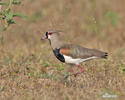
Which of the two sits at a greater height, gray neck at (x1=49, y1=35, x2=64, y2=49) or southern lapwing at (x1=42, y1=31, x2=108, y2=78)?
gray neck at (x1=49, y1=35, x2=64, y2=49)

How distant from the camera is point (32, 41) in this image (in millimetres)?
12156

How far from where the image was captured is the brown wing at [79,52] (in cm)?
792

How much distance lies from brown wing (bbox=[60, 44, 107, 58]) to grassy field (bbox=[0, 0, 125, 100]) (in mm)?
524

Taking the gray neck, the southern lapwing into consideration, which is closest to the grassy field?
the southern lapwing

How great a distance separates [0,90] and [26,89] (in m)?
0.49

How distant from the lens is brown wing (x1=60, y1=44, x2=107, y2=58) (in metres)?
7.92

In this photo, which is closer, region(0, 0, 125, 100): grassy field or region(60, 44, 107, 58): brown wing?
region(0, 0, 125, 100): grassy field

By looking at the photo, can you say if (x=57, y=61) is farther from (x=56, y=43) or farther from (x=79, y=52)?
(x=79, y=52)

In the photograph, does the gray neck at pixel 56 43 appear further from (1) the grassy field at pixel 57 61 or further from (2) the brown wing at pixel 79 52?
(1) the grassy field at pixel 57 61

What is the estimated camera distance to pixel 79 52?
26.3 ft

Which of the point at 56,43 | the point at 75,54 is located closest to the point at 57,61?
the point at 56,43

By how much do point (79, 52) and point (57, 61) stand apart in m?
1.63

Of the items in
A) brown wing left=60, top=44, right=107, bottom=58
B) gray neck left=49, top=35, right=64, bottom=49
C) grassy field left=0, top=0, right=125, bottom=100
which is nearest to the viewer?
grassy field left=0, top=0, right=125, bottom=100

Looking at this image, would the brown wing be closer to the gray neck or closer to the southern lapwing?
the southern lapwing
